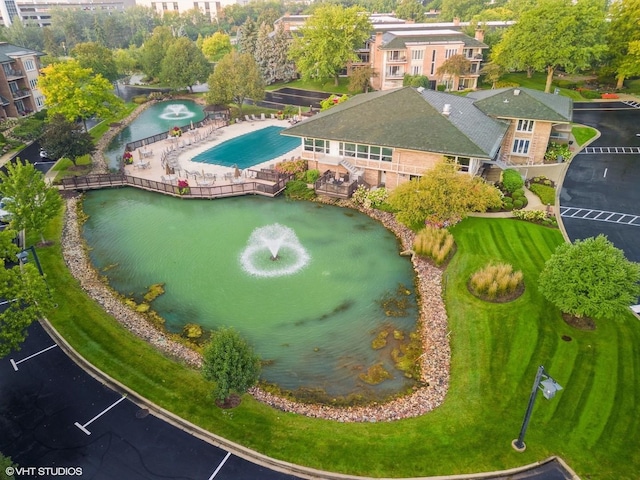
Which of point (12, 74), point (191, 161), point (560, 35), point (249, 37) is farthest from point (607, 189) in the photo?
point (12, 74)

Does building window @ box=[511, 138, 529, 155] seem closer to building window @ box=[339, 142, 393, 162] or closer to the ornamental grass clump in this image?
building window @ box=[339, 142, 393, 162]

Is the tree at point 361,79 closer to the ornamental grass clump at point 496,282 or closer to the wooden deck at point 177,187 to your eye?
the wooden deck at point 177,187

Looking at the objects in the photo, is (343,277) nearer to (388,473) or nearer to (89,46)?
(388,473)

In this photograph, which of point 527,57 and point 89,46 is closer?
point 527,57

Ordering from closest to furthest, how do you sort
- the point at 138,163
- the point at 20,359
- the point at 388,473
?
the point at 388,473 → the point at 20,359 → the point at 138,163

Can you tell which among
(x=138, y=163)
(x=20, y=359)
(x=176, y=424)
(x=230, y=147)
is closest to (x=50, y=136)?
(x=138, y=163)

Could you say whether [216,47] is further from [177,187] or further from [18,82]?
[177,187]
